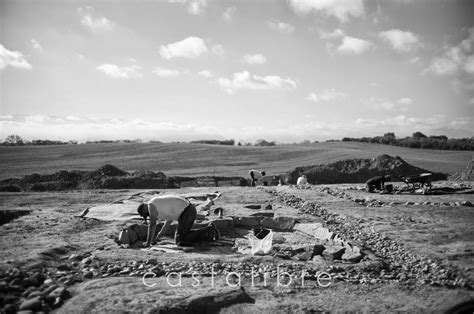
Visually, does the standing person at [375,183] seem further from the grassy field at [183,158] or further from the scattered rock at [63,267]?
the scattered rock at [63,267]

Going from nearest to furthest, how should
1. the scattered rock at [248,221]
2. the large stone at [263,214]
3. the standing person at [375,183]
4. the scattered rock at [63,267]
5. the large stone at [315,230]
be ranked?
the scattered rock at [63,267], the large stone at [315,230], the scattered rock at [248,221], the large stone at [263,214], the standing person at [375,183]

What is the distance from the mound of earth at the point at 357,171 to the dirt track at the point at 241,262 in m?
11.1

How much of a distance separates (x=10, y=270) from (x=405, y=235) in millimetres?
7278

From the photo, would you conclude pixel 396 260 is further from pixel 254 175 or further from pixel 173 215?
pixel 254 175

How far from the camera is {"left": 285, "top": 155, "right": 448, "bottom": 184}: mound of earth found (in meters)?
21.2

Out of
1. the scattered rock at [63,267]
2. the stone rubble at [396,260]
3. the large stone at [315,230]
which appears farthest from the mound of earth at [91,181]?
the scattered rock at [63,267]

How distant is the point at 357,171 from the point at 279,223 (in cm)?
1414

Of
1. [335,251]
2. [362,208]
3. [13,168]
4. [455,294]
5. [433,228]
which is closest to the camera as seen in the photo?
[455,294]

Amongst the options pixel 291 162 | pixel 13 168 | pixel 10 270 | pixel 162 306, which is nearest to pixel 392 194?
pixel 162 306

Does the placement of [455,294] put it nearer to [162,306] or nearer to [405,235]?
[405,235]

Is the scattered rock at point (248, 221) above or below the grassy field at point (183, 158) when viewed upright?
below

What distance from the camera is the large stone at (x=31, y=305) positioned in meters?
3.98

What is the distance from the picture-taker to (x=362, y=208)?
10.6 m

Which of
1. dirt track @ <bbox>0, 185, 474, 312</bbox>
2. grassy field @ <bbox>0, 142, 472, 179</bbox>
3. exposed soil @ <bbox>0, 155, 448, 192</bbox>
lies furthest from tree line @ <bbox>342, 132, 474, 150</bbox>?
dirt track @ <bbox>0, 185, 474, 312</bbox>
